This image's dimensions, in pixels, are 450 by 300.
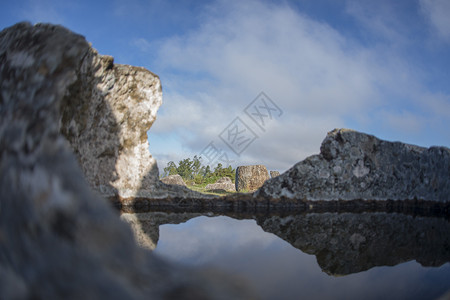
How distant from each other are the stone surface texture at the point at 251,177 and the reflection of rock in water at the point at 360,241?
9493mm

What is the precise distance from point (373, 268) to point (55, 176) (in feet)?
6.28

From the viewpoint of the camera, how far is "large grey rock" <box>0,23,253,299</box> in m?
0.77

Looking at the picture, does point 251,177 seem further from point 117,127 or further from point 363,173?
point 117,127

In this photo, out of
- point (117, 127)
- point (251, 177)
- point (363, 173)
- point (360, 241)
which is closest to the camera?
point (360, 241)

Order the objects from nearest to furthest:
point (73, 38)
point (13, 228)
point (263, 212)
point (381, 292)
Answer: point (13, 228) → point (381, 292) → point (73, 38) → point (263, 212)

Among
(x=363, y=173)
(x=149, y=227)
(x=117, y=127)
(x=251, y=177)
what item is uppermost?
(x=363, y=173)

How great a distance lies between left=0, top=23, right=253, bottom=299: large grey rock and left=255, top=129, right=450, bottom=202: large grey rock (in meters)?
4.40

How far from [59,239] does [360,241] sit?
2593mm

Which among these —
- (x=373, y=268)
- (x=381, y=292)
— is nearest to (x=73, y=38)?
(x=381, y=292)

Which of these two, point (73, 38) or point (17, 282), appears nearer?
point (17, 282)

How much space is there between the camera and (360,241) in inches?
105

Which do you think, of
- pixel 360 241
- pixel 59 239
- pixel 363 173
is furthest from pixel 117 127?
pixel 363 173

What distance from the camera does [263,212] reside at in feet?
15.7

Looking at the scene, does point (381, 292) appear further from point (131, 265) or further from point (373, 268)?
point (131, 265)
